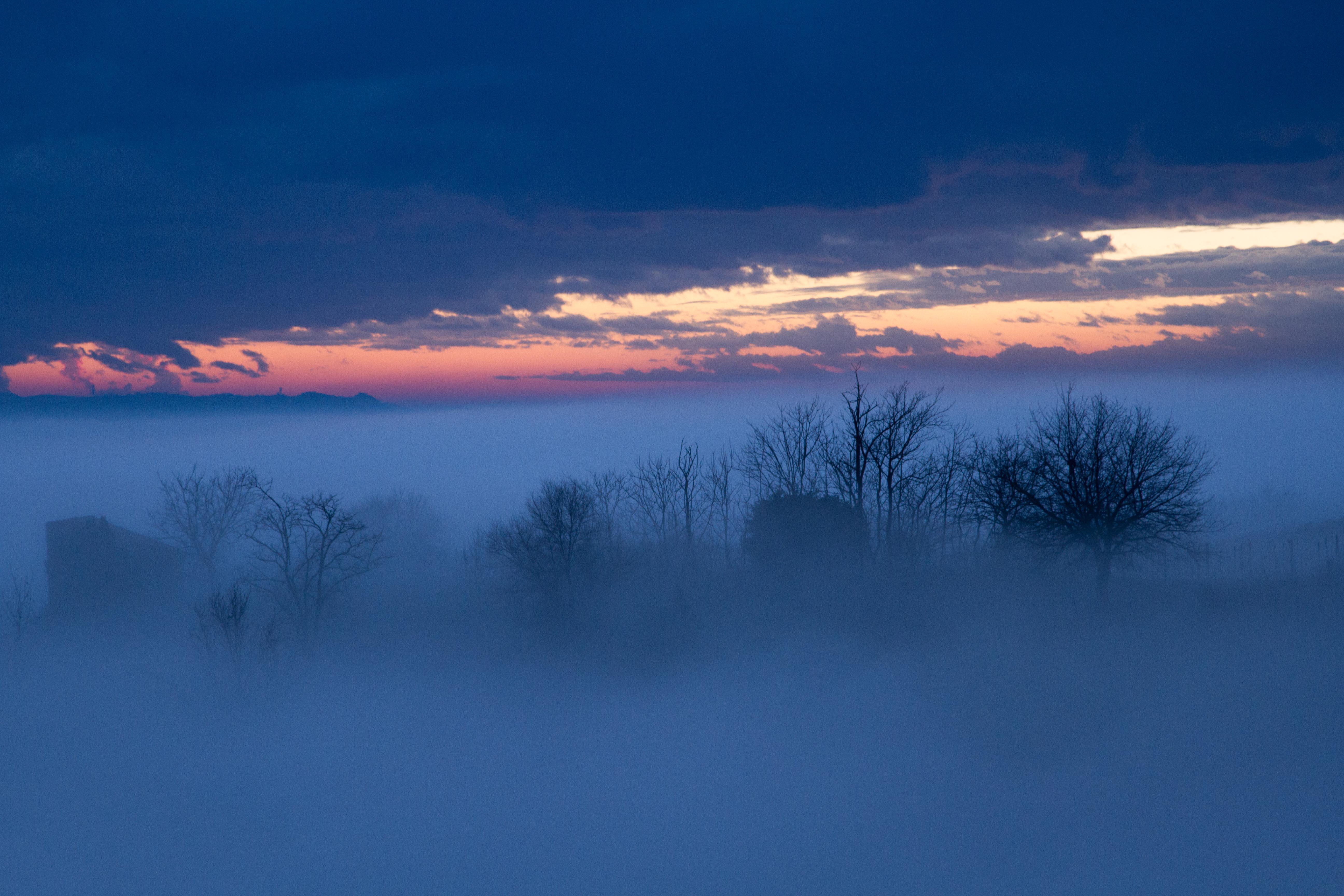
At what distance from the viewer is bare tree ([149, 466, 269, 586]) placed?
7188 cm

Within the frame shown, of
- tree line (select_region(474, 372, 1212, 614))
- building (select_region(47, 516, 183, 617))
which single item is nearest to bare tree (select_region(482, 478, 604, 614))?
tree line (select_region(474, 372, 1212, 614))

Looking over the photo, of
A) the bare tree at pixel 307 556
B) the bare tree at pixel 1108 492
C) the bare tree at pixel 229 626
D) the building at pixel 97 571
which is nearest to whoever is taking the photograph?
the bare tree at pixel 1108 492

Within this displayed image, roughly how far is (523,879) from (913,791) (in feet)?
59.6

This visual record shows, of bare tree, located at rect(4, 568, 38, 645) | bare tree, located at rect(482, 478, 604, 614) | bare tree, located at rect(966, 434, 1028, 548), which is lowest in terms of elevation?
bare tree, located at rect(4, 568, 38, 645)

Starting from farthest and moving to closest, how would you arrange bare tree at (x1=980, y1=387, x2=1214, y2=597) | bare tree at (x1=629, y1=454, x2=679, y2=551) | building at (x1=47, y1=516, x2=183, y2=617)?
building at (x1=47, y1=516, x2=183, y2=617) → bare tree at (x1=629, y1=454, x2=679, y2=551) → bare tree at (x1=980, y1=387, x2=1214, y2=597)

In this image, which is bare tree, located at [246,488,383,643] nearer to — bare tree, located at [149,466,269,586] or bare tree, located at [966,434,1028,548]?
bare tree, located at [149,466,269,586]

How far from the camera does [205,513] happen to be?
73188mm

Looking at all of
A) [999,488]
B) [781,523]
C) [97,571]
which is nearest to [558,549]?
[781,523]

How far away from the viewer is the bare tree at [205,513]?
236ft

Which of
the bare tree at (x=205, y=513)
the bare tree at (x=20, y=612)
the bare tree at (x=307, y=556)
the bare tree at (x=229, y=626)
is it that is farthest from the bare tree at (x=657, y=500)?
the bare tree at (x=20, y=612)

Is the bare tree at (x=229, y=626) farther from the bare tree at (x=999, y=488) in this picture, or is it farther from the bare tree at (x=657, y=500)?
the bare tree at (x=999, y=488)

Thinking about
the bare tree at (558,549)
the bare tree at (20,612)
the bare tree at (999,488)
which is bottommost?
the bare tree at (20,612)

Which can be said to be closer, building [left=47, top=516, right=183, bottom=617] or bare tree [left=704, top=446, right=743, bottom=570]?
bare tree [left=704, top=446, right=743, bottom=570]

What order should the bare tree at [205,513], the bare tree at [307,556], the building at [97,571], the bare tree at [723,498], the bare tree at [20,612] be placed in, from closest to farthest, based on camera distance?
1. the bare tree at [307,556]
2. the bare tree at [20,612]
3. the bare tree at [723,498]
4. the building at [97,571]
5. the bare tree at [205,513]
